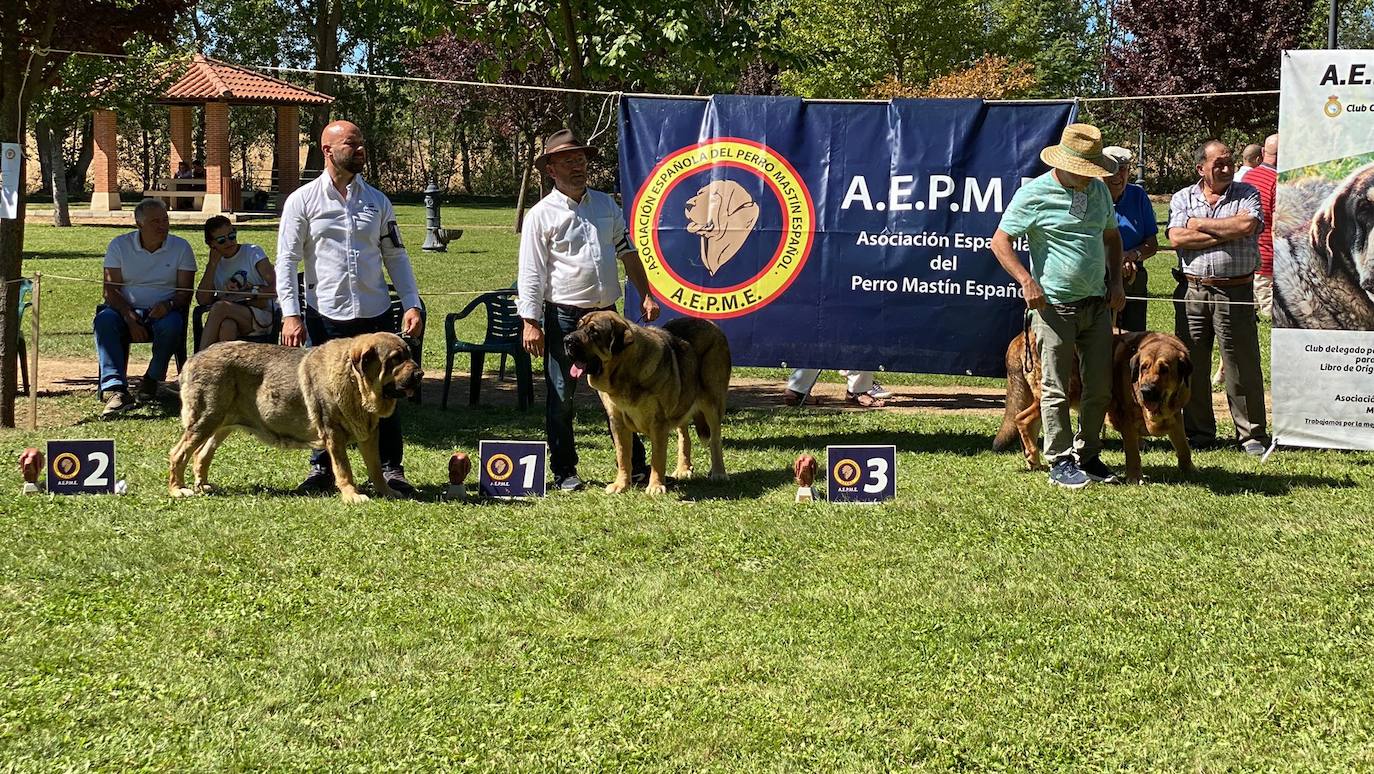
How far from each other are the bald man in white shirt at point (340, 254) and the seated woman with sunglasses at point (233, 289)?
11.0ft

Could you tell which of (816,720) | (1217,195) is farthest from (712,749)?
(1217,195)

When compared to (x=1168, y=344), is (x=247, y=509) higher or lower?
lower

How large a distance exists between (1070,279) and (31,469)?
20.6 feet

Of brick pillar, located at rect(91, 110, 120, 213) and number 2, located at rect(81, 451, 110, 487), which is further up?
brick pillar, located at rect(91, 110, 120, 213)

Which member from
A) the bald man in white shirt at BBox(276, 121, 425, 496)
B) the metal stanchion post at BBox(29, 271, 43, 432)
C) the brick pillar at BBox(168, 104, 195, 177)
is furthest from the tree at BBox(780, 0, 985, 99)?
the bald man in white shirt at BBox(276, 121, 425, 496)

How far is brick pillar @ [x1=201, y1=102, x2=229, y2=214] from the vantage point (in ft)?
139

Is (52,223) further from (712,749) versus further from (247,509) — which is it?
(712,749)

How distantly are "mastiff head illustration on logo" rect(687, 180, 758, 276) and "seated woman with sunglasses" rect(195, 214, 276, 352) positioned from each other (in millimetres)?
3900

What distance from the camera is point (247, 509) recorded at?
798 cm

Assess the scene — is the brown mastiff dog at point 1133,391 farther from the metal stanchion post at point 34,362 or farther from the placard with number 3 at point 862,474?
the metal stanchion post at point 34,362

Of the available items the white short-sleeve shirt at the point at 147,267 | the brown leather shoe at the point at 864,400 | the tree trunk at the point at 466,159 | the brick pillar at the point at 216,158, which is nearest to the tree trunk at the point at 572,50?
the brown leather shoe at the point at 864,400

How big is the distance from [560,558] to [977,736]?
9.22 ft

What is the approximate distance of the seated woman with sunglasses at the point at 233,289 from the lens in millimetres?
11656

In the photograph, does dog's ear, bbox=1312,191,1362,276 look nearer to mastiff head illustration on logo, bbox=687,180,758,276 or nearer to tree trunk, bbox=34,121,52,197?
mastiff head illustration on logo, bbox=687,180,758,276
